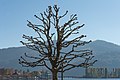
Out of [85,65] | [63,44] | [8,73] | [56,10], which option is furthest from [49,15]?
[8,73]

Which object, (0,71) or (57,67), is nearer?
(57,67)

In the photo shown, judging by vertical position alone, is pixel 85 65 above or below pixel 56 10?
below

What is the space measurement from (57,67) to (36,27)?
109 cm

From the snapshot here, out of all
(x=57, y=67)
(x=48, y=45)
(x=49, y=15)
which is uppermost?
(x=49, y=15)

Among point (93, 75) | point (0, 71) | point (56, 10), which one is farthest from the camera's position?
point (93, 75)

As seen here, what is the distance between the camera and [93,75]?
182 meters

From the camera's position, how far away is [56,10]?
8.19 metres

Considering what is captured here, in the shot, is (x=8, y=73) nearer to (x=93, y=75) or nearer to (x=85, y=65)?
(x=93, y=75)

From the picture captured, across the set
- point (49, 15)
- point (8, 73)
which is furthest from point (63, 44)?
point (8, 73)

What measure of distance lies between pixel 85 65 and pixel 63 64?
20.9 inches

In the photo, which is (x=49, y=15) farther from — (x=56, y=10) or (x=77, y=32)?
(x=77, y=32)

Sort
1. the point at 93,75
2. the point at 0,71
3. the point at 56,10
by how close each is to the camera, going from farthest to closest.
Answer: the point at 93,75 → the point at 0,71 → the point at 56,10

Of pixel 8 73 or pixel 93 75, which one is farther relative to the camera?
pixel 93 75

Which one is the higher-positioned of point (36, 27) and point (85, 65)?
point (36, 27)
